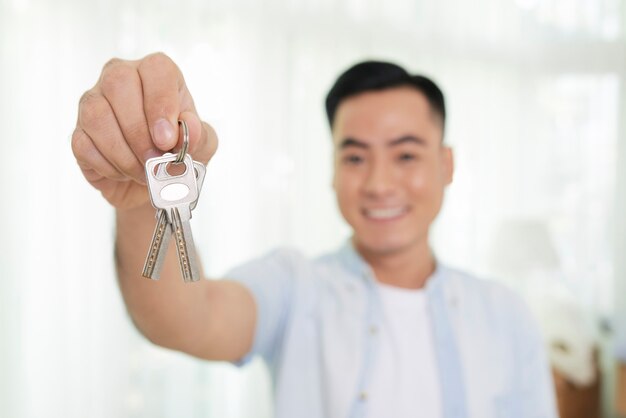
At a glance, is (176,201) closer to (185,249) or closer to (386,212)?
(185,249)

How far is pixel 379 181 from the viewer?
1025 mm

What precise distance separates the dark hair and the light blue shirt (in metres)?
0.32

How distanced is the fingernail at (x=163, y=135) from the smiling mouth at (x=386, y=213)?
66cm

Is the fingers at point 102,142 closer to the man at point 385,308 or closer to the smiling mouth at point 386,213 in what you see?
the man at point 385,308

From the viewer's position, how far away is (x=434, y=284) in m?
1.12

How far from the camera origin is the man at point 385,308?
1003 millimetres

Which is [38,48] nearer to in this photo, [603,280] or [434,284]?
[434,284]

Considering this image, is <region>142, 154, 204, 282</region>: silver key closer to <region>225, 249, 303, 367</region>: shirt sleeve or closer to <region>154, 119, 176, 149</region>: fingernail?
<region>154, 119, 176, 149</region>: fingernail

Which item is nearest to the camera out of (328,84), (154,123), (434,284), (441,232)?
(154,123)

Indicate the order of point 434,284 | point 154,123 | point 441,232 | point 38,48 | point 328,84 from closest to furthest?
point 154,123 → point 434,284 → point 38,48 → point 328,84 → point 441,232

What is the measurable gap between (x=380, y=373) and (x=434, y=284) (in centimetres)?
22

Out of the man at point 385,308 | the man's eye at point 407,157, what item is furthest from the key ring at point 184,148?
the man's eye at point 407,157

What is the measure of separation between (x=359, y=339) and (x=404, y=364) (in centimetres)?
10

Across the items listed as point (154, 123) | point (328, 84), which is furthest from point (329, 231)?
point (154, 123)
